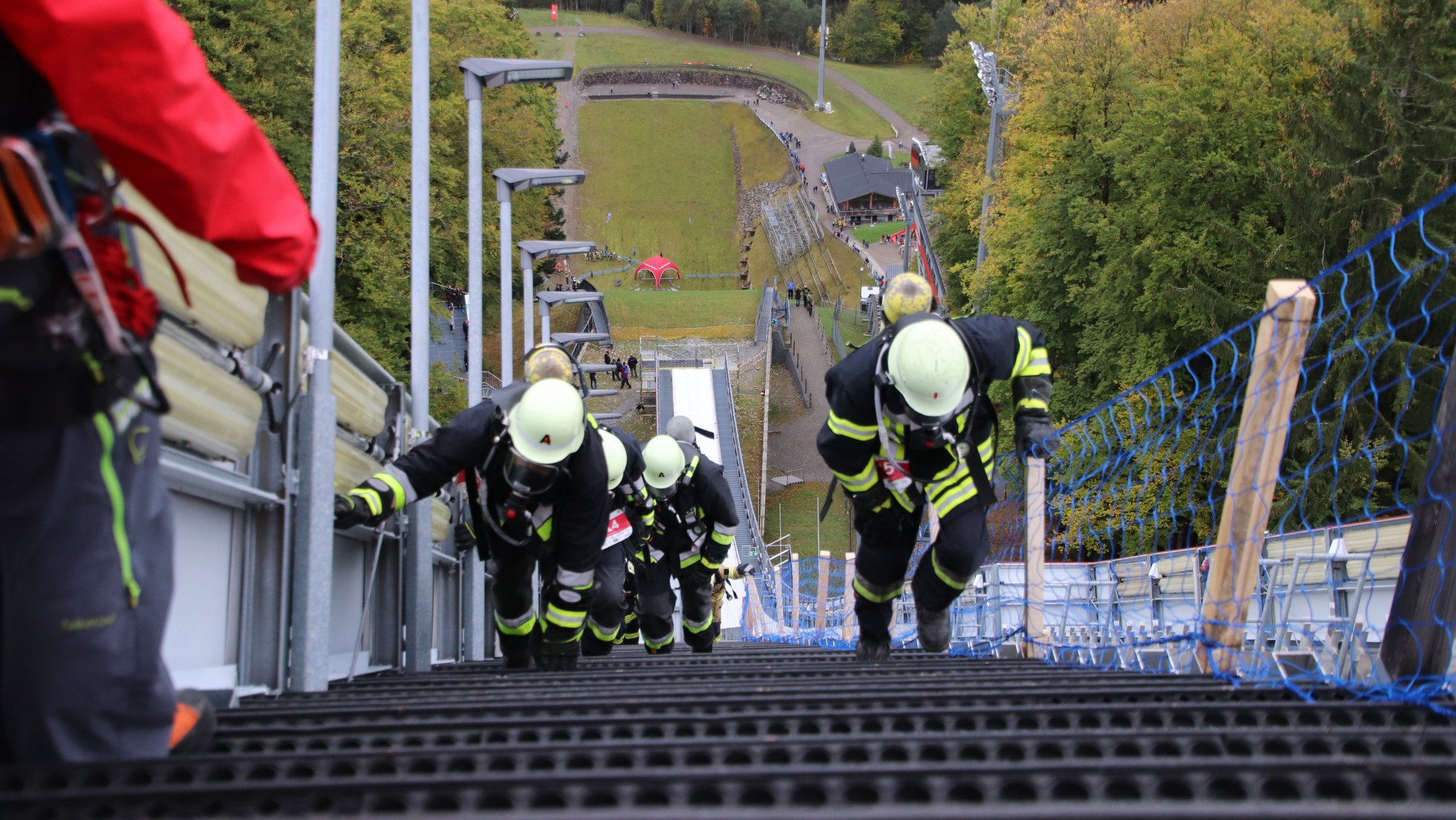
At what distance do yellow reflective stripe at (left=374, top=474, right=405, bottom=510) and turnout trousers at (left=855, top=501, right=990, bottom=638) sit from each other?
8.46 feet

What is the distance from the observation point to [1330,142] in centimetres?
2677

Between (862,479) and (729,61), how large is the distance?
131 m

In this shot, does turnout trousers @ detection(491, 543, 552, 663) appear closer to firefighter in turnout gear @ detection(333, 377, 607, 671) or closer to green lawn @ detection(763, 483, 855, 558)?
firefighter in turnout gear @ detection(333, 377, 607, 671)

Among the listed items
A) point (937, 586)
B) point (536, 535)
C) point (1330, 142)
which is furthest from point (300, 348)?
point (1330, 142)

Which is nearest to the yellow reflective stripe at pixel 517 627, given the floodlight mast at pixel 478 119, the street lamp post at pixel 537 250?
the floodlight mast at pixel 478 119

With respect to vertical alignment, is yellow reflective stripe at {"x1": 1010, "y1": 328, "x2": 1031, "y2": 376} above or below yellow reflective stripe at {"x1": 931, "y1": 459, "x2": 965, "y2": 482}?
above

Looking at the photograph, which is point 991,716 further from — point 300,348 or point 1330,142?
point 1330,142

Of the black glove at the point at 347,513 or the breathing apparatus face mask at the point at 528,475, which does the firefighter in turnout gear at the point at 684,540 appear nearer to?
the breathing apparatus face mask at the point at 528,475

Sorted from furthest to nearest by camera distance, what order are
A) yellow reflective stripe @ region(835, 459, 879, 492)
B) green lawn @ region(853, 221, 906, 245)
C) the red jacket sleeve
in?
green lawn @ region(853, 221, 906, 245), yellow reflective stripe @ region(835, 459, 879, 492), the red jacket sleeve

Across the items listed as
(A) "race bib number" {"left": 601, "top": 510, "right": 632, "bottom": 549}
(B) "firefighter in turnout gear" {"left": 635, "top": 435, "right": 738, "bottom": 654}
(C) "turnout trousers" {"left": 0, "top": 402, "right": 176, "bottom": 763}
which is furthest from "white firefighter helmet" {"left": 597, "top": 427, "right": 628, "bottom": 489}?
(C) "turnout trousers" {"left": 0, "top": 402, "right": 176, "bottom": 763}

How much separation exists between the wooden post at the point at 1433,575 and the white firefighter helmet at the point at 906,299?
11.7 ft

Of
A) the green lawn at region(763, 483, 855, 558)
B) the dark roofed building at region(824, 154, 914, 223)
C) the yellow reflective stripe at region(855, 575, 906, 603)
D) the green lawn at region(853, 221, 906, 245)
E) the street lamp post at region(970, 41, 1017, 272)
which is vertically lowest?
the yellow reflective stripe at region(855, 575, 906, 603)

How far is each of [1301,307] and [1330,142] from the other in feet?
78.3

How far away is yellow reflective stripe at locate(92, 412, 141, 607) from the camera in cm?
321
